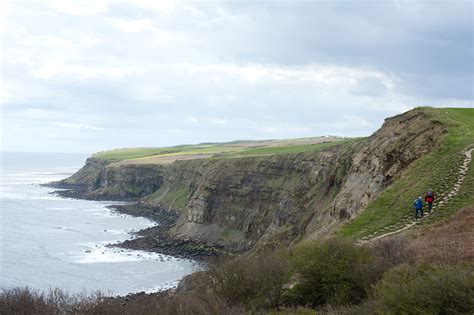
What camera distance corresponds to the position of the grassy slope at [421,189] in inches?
1109

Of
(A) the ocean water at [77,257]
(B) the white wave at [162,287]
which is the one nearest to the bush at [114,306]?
(A) the ocean water at [77,257]

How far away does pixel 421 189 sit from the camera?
3114 cm

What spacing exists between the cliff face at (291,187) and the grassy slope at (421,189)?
2.46 meters

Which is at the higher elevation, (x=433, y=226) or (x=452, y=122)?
(x=452, y=122)

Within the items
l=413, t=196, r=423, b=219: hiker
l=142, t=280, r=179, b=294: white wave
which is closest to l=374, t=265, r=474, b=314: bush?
l=413, t=196, r=423, b=219: hiker

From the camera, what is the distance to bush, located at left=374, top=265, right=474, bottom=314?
1305cm

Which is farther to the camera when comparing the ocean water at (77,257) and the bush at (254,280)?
the ocean water at (77,257)

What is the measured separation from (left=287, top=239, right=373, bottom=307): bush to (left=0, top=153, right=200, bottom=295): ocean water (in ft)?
47.3

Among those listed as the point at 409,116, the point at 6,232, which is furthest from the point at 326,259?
the point at 6,232

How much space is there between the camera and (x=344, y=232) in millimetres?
29812

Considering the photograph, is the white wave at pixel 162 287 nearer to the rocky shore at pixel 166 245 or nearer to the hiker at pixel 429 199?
the rocky shore at pixel 166 245

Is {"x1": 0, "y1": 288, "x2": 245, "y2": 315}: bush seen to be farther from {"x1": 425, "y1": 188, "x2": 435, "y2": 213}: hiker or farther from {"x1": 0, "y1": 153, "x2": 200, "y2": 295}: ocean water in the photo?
{"x1": 425, "y1": 188, "x2": 435, "y2": 213}: hiker

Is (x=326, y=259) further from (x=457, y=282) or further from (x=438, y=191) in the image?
(x=438, y=191)

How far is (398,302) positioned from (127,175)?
15600 centimetres
